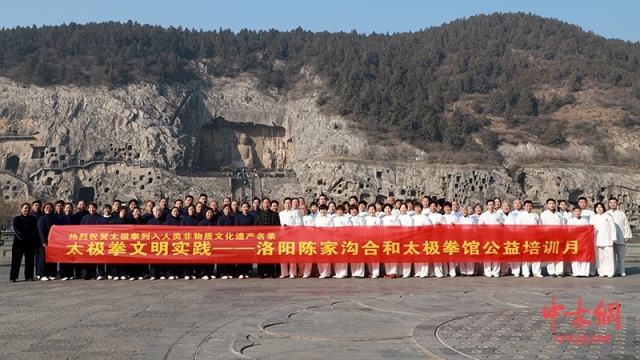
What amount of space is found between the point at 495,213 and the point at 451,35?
86996 mm

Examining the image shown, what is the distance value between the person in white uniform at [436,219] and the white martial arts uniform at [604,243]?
10.6 feet

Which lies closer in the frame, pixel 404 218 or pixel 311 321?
pixel 311 321

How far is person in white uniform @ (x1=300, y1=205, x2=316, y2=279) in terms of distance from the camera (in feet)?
43.6

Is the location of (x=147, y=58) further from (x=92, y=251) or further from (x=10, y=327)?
(x=10, y=327)

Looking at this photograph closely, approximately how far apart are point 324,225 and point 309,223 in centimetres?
44

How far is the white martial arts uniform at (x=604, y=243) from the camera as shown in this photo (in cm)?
1337

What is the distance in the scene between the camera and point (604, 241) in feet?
44.1

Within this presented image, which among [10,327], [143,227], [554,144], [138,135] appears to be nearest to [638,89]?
[554,144]

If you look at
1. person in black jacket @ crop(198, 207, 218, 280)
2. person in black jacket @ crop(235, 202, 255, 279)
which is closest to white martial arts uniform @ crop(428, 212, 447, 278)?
person in black jacket @ crop(235, 202, 255, 279)

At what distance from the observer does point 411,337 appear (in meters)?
6.68

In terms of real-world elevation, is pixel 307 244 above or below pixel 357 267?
above

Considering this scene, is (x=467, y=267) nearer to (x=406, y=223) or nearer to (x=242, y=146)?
(x=406, y=223)

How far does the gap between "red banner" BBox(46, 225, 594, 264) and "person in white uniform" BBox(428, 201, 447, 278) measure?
9.3 inches

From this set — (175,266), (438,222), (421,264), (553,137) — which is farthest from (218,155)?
(421,264)
